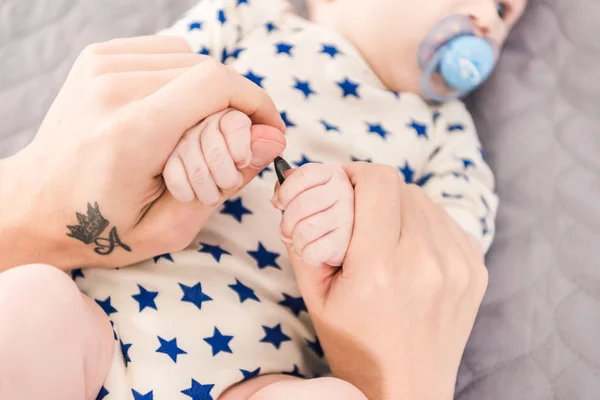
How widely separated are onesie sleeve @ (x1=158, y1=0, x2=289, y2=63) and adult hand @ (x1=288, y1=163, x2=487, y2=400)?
1.30ft

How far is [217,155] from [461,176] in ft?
1.68

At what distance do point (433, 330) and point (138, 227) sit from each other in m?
0.37

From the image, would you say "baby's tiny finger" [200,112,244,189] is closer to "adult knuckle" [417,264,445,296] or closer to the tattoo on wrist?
the tattoo on wrist

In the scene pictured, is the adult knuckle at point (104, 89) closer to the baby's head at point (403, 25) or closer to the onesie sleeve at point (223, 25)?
the onesie sleeve at point (223, 25)

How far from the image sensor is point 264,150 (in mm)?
584

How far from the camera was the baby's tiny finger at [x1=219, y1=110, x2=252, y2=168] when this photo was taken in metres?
0.57

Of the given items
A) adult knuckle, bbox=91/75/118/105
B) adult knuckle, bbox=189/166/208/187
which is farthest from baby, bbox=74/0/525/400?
adult knuckle, bbox=91/75/118/105

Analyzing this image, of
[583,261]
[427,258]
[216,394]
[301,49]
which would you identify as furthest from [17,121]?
[583,261]

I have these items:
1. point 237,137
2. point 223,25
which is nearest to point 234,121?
point 237,137

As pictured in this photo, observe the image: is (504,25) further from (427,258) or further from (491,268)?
(427,258)

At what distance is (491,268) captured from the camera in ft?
2.82

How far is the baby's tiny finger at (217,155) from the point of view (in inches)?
22.2

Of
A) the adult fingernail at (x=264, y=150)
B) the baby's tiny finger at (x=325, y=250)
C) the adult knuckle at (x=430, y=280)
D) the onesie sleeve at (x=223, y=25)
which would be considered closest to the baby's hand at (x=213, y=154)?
the adult fingernail at (x=264, y=150)

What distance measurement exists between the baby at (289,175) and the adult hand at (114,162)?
0.03 meters
